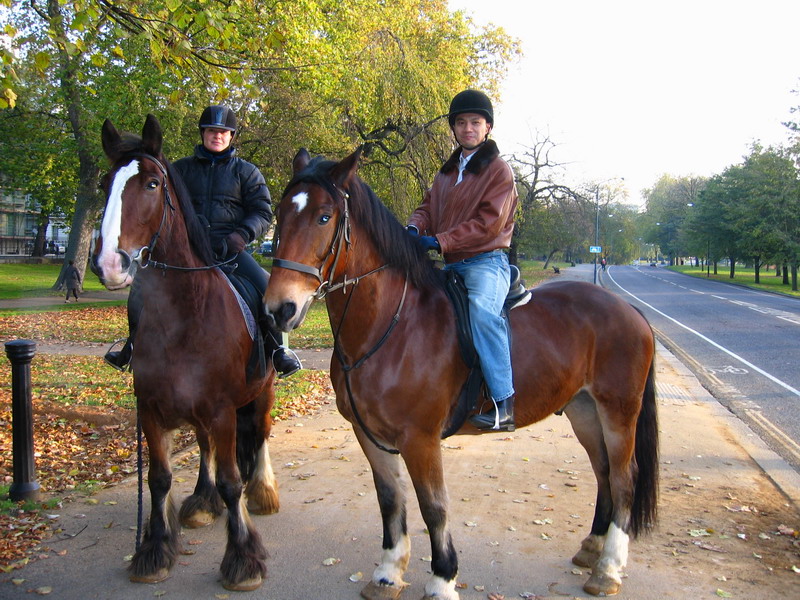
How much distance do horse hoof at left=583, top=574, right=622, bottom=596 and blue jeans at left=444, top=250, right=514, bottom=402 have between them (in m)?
1.23

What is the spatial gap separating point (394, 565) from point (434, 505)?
0.56 m

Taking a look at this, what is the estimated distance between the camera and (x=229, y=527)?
397 cm

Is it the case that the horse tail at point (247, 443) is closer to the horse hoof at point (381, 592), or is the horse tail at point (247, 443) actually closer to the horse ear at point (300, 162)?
the horse hoof at point (381, 592)

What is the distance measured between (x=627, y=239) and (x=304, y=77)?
8120cm

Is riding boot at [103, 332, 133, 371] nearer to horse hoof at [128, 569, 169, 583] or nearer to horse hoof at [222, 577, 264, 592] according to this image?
horse hoof at [128, 569, 169, 583]

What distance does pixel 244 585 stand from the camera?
3.77 metres

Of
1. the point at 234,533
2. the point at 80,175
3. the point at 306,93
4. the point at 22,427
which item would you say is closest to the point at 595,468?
the point at 234,533

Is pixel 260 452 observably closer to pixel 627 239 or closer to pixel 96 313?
pixel 96 313

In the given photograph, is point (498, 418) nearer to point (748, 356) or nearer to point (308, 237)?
point (308, 237)

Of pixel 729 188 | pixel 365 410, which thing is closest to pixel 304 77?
pixel 365 410

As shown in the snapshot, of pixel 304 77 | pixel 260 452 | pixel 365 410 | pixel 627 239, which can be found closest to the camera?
pixel 365 410

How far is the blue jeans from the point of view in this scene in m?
3.62

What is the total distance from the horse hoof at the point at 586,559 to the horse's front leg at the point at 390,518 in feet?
3.77

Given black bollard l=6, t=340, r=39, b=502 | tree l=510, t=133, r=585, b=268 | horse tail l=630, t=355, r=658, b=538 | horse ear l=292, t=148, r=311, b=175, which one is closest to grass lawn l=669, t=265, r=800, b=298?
tree l=510, t=133, r=585, b=268
